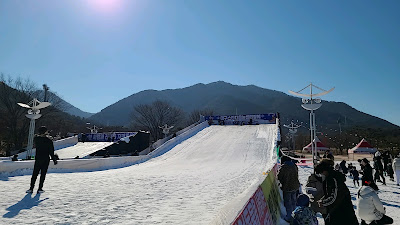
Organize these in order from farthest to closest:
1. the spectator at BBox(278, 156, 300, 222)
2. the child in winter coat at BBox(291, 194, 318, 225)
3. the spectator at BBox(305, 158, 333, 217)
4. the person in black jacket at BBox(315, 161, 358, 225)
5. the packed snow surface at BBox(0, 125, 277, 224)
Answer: the spectator at BBox(278, 156, 300, 222)
the packed snow surface at BBox(0, 125, 277, 224)
the spectator at BBox(305, 158, 333, 217)
the child in winter coat at BBox(291, 194, 318, 225)
the person in black jacket at BBox(315, 161, 358, 225)

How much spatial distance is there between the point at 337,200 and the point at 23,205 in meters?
6.21

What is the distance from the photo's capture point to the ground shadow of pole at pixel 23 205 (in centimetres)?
512

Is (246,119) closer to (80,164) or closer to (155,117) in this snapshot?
(80,164)

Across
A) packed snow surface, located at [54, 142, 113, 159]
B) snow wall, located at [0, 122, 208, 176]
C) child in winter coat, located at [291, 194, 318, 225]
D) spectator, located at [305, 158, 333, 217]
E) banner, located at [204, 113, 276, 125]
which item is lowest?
packed snow surface, located at [54, 142, 113, 159]

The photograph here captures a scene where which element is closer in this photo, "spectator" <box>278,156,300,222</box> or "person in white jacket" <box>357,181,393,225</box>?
"person in white jacket" <box>357,181,393,225</box>

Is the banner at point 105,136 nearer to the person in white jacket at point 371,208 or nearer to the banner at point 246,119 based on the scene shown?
the banner at point 246,119

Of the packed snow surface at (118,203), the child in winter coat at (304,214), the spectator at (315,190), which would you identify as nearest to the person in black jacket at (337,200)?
the child in winter coat at (304,214)

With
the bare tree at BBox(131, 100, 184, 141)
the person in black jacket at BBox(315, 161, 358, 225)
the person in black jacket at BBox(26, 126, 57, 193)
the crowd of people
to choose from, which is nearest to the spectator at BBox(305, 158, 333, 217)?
the crowd of people

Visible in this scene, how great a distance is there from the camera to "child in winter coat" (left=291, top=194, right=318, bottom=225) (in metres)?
3.96

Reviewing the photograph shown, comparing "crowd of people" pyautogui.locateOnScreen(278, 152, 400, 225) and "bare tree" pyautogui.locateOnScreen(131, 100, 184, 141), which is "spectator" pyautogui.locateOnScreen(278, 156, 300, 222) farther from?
"bare tree" pyautogui.locateOnScreen(131, 100, 184, 141)

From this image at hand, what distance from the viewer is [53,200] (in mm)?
6340

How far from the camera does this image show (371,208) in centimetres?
382

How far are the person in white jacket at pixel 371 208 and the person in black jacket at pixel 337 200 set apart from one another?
30cm

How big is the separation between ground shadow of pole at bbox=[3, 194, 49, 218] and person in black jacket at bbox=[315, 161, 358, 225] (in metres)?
5.53
